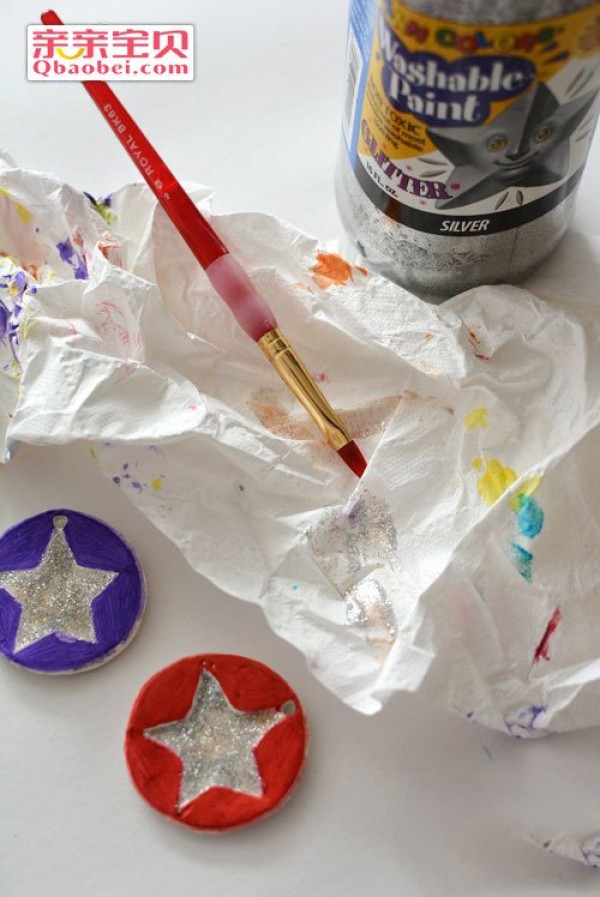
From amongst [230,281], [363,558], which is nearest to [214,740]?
[363,558]

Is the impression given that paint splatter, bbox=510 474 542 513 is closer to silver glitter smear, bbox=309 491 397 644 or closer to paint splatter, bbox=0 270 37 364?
silver glitter smear, bbox=309 491 397 644

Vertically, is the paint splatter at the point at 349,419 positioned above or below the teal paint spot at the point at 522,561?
above

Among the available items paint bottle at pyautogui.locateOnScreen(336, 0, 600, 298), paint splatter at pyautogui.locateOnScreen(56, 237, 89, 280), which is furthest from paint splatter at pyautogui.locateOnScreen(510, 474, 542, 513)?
paint splatter at pyautogui.locateOnScreen(56, 237, 89, 280)

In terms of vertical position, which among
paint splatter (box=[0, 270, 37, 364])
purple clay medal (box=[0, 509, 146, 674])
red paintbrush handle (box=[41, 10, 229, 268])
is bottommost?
purple clay medal (box=[0, 509, 146, 674])

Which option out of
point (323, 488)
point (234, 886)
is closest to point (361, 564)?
point (323, 488)

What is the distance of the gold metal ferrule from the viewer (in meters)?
0.45

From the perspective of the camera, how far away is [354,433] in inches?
18.6

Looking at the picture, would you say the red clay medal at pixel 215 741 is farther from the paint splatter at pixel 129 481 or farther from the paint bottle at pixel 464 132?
the paint bottle at pixel 464 132

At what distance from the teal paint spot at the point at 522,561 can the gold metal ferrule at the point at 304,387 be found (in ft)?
0.30

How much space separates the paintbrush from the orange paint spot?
3 centimetres

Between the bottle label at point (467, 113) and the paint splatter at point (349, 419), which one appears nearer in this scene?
the bottle label at point (467, 113)

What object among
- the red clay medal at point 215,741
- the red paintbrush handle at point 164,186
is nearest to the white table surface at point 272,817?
the red clay medal at point 215,741

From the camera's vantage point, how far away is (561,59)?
1.23ft

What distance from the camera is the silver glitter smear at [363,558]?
1.39 ft
